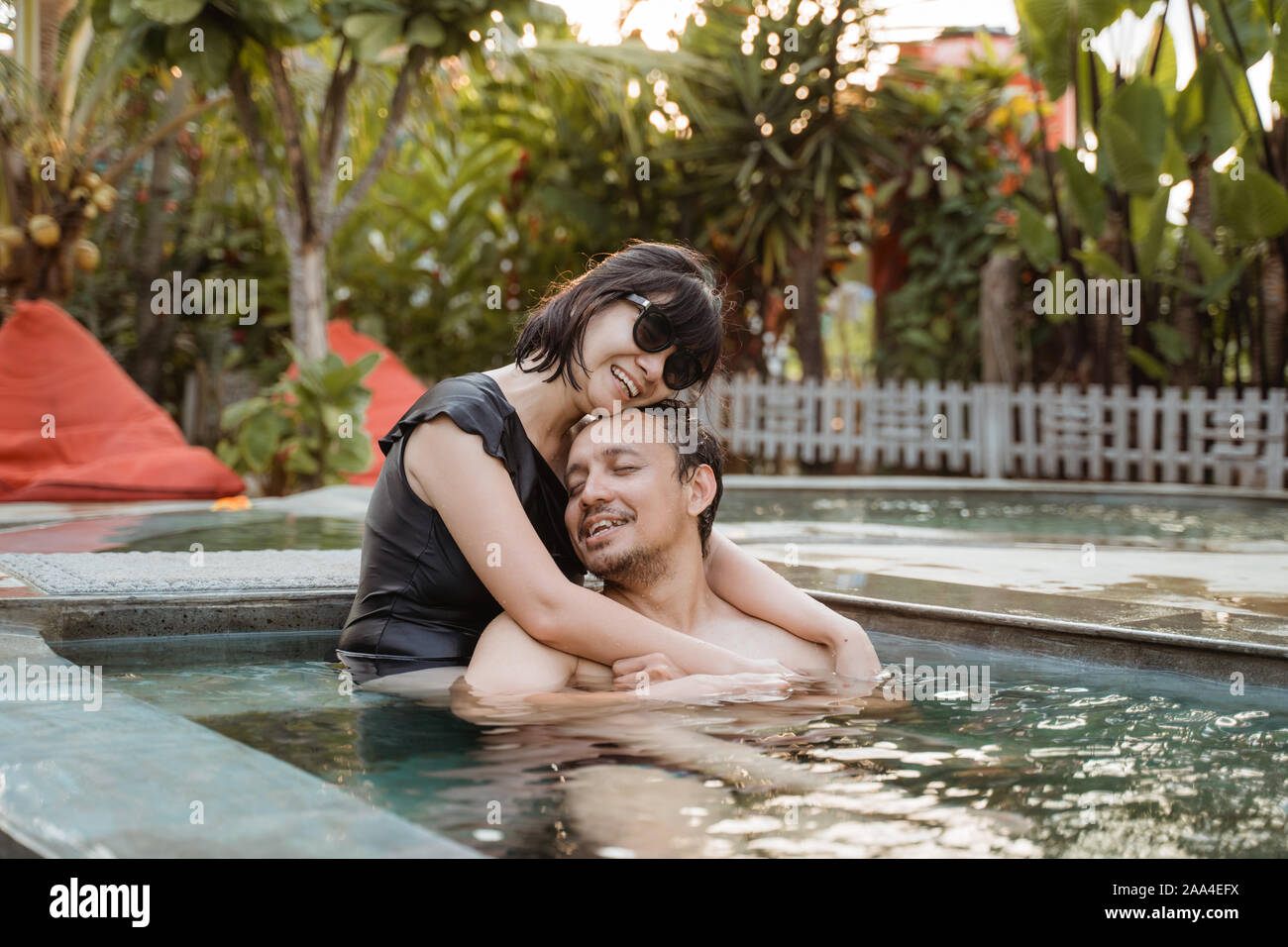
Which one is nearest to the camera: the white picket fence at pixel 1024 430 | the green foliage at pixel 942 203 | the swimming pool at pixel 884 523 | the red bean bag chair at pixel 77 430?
the swimming pool at pixel 884 523

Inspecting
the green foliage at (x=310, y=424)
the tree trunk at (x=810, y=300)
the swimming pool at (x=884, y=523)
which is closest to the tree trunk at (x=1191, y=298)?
the swimming pool at (x=884, y=523)

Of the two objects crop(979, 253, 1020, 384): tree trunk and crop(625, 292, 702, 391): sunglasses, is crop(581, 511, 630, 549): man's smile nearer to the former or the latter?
crop(625, 292, 702, 391): sunglasses

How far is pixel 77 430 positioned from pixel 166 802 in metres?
6.44

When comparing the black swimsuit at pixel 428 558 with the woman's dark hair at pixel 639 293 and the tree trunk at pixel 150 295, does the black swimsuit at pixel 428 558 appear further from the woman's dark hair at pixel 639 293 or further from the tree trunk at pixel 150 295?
the tree trunk at pixel 150 295

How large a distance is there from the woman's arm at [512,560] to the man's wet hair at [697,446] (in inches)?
15.0

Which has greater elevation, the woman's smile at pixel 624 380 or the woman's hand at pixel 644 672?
the woman's smile at pixel 624 380

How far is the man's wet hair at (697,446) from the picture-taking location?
9.24ft

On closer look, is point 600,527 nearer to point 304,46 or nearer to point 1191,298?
point 304,46

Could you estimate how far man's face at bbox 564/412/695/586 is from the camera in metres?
2.73

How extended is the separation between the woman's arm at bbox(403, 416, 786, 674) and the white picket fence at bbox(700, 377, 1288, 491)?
6.75 metres

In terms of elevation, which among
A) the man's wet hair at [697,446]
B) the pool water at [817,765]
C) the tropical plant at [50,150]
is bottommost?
the pool water at [817,765]

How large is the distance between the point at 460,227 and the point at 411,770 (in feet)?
35.9
